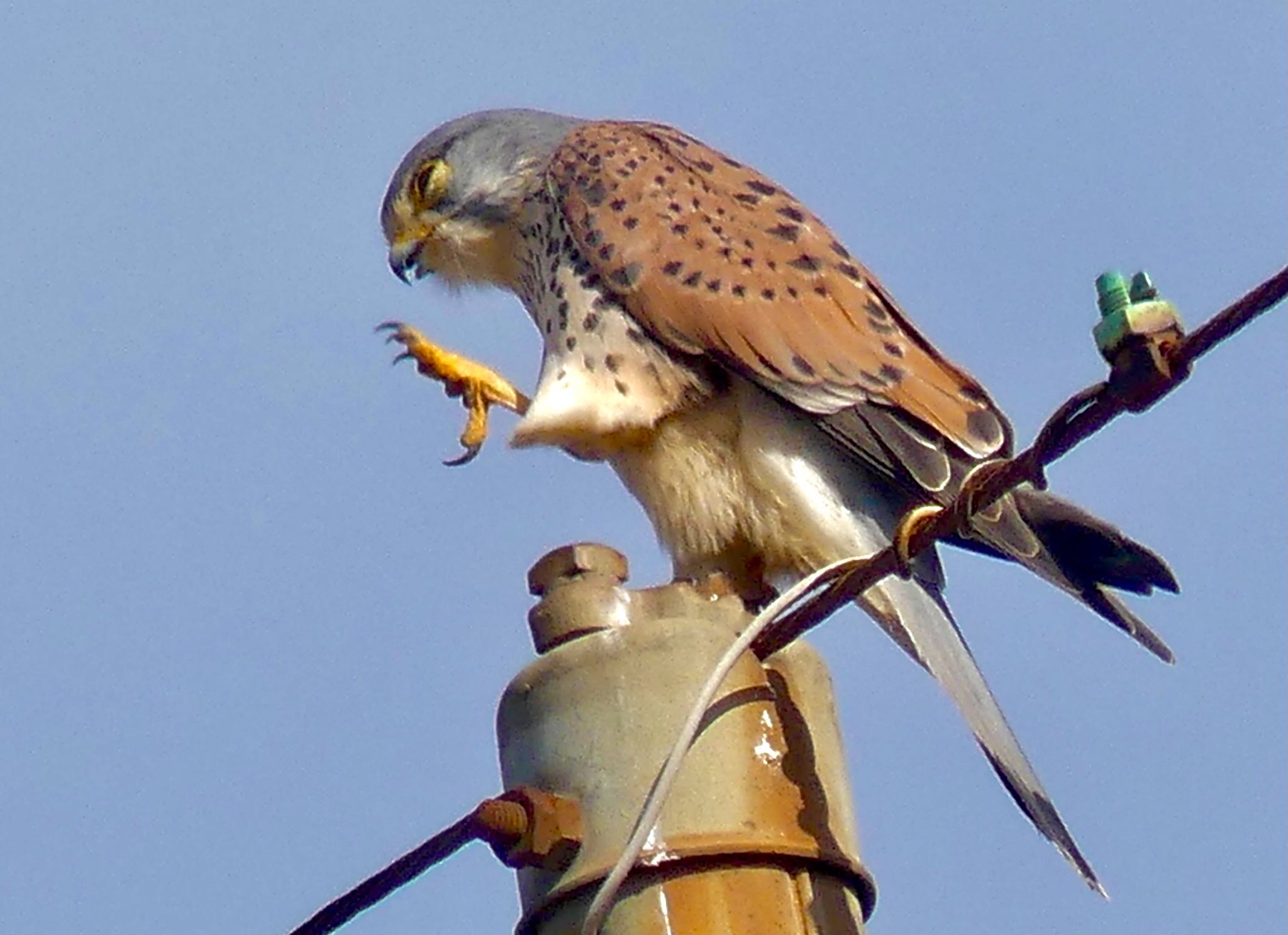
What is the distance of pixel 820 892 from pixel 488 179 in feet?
9.28

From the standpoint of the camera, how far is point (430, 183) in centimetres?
514

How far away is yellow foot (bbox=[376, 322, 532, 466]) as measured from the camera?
158 inches

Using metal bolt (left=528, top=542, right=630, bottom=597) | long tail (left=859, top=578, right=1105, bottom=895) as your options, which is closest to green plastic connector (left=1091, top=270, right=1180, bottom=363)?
metal bolt (left=528, top=542, right=630, bottom=597)

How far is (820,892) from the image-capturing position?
7.98 feet

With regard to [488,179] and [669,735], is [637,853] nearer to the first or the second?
[669,735]

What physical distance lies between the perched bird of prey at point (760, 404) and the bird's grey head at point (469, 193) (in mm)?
202

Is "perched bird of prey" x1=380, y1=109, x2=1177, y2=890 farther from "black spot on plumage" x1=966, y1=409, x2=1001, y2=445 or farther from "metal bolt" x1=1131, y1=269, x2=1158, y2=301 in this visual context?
"metal bolt" x1=1131, y1=269, x2=1158, y2=301

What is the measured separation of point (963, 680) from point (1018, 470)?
4.31 feet

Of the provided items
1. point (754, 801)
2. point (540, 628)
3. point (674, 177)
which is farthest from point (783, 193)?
point (754, 801)

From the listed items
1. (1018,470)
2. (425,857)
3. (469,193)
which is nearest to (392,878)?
(425,857)

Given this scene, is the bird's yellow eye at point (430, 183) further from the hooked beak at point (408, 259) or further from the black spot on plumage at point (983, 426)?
the black spot on plumage at point (983, 426)

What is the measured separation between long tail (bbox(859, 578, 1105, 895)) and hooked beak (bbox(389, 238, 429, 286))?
1.64 m

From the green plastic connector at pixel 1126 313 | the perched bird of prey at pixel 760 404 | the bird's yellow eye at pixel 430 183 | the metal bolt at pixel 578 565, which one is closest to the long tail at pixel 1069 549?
the perched bird of prey at pixel 760 404

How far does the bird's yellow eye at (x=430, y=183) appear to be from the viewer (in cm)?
509
